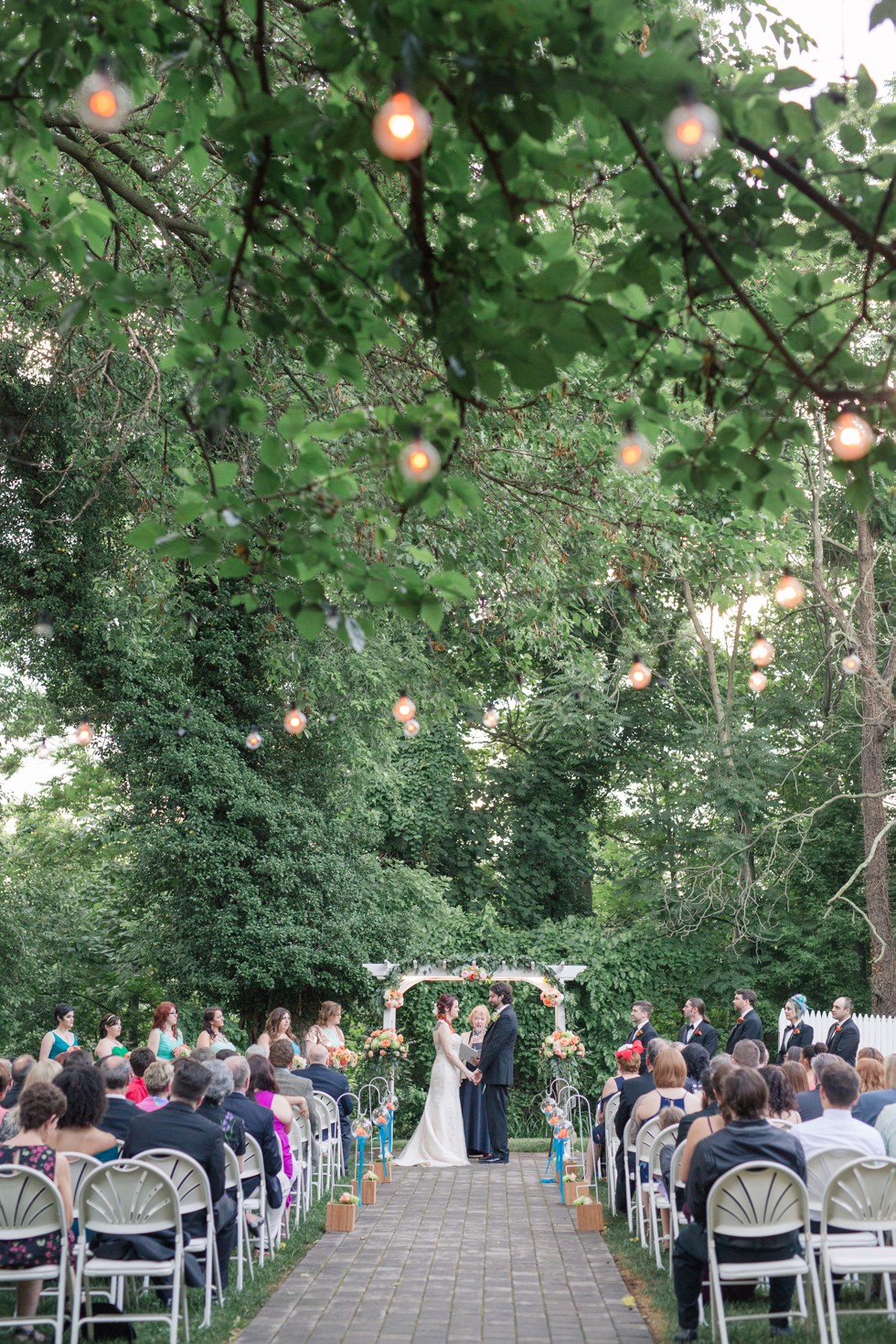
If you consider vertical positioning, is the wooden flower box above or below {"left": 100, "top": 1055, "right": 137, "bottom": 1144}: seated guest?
below

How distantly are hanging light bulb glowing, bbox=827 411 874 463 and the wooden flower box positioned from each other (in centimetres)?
743

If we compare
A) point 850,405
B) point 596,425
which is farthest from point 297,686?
point 850,405

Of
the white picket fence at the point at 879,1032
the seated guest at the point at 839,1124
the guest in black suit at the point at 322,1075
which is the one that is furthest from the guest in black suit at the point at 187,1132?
the white picket fence at the point at 879,1032

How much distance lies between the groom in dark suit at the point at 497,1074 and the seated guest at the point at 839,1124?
298 inches

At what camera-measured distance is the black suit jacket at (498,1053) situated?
45.4ft

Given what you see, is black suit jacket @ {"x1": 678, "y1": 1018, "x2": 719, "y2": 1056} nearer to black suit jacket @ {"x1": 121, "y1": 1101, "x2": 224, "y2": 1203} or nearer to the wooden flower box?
the wooden flower box

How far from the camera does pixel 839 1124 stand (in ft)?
20.9

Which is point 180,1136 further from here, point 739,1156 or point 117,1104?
point 739,1156

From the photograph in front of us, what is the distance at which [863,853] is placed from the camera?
2100cm

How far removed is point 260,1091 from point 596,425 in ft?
17.7

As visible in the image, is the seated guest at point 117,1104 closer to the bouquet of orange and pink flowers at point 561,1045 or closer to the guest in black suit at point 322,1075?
the guest in black suit at point 322,1075

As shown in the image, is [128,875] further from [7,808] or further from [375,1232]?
[375,1232]

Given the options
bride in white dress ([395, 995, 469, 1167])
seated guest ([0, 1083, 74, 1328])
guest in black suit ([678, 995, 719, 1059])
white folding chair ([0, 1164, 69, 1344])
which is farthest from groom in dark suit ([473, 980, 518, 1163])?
white folding chair ([0, 1164, 69, 1344])

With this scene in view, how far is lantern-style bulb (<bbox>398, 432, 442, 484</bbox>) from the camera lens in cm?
392
